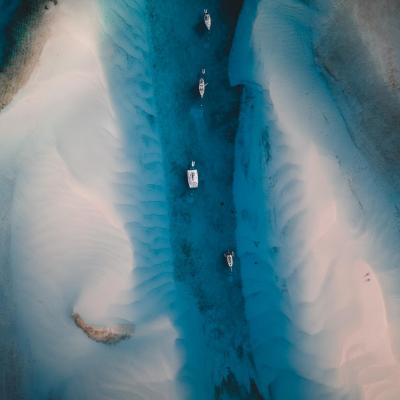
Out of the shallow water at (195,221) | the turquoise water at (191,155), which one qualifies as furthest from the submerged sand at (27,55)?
the turquoise water at (191,155)

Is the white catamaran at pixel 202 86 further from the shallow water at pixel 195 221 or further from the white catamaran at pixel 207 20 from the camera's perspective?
the white catamaran at pixel 207 20

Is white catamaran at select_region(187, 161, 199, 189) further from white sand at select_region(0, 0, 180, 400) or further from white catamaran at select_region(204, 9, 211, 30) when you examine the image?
white catamaran at select_region(204, 9, 211, 30)

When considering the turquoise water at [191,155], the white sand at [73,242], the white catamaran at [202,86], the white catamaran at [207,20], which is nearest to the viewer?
the white sand at [73,242]

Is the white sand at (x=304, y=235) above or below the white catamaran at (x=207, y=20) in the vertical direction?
below

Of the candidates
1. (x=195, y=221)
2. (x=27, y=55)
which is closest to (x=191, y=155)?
(x=195, y=221)

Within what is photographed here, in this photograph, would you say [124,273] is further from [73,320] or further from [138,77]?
[138,77]

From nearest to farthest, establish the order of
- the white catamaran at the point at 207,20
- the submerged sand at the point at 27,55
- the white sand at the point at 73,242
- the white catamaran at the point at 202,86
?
the white sand at the point at 73,242 → the submerged sand at the point at 27,55 → the white catamaran at the point at 202,86 → the white catamaran at the point at 207,20

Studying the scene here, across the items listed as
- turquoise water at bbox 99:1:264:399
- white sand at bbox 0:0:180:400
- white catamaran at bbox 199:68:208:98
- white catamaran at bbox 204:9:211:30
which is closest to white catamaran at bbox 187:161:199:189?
turquoise water at bbox 99:1:264:399
